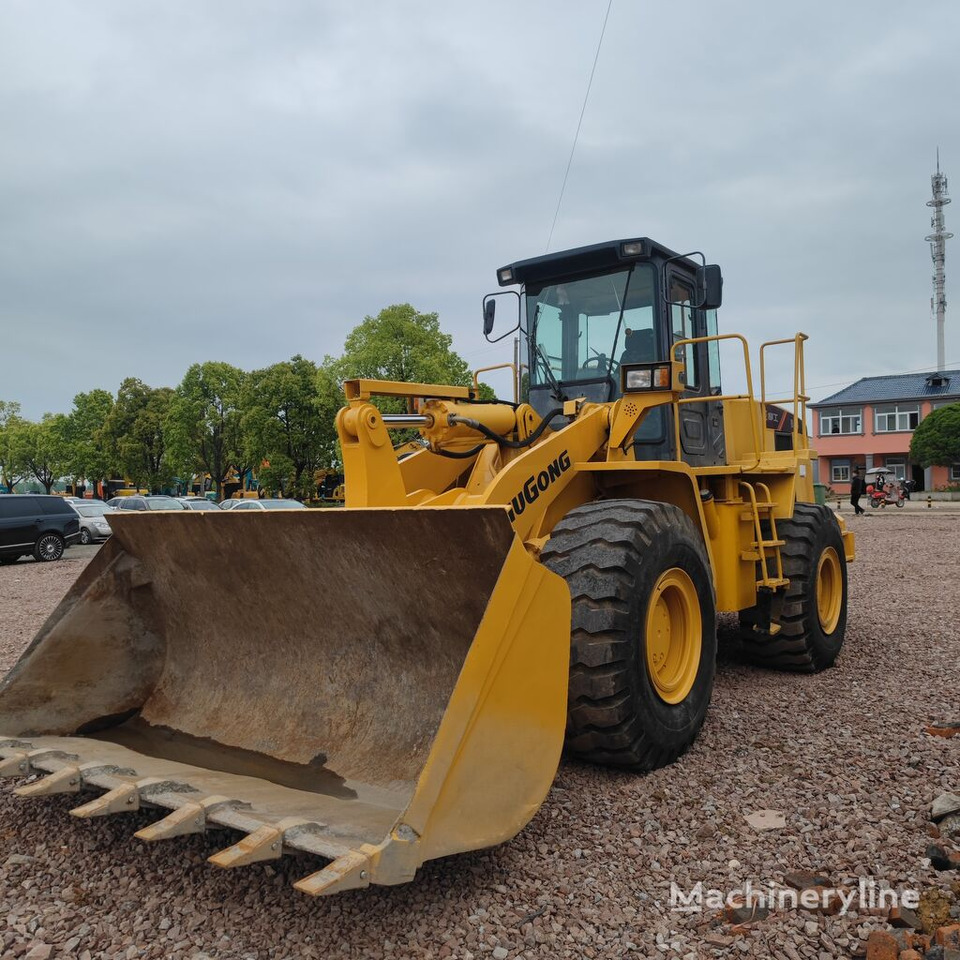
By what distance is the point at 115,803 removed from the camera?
285 cm

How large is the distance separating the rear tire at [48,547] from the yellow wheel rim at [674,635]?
18434mm

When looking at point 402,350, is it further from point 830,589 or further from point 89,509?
point 830,589

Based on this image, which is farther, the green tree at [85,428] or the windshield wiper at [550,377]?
the green tree at [85,428]

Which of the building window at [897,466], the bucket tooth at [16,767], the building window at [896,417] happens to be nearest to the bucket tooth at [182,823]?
the bucket tooth at [16,767]

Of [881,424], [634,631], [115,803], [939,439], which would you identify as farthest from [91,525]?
[881,424]

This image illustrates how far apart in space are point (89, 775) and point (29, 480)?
2852 inches

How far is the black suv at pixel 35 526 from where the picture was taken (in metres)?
18.6

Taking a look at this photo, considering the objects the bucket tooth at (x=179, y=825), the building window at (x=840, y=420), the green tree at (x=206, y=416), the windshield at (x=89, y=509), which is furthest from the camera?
the building window at (x=840, y=420)

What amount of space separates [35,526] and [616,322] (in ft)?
57.6

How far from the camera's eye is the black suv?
733 inches

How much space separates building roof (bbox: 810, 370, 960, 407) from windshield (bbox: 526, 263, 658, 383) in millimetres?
52740

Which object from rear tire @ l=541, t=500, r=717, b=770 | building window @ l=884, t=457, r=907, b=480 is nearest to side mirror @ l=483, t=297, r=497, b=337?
rear tire @ l=541, t=500, r=717, b=770

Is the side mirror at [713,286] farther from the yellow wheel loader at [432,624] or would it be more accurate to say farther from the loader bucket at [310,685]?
the loader bucket at [310,685]

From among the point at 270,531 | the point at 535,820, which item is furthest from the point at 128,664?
the point at 535,820
